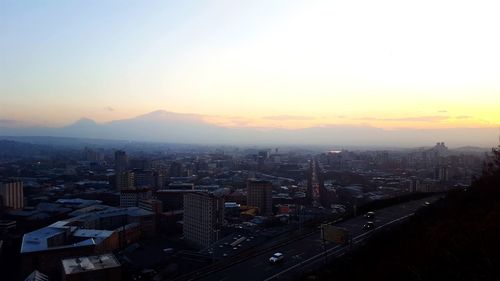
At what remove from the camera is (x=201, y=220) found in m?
12.1

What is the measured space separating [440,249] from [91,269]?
5593 mm

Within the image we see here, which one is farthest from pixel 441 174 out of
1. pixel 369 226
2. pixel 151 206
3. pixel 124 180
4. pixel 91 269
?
pixel 91 269

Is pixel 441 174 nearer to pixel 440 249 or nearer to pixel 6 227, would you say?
pixel 6 227

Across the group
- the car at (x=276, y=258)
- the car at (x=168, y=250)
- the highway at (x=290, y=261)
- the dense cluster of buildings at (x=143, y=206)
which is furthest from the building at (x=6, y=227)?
the car at (x=276, y=258)

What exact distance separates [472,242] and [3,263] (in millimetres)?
11289

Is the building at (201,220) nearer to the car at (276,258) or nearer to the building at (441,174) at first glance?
the car at (276,258)

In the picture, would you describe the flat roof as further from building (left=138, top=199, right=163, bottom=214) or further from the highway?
building (left=138, top=199, right=163, bottom=214)

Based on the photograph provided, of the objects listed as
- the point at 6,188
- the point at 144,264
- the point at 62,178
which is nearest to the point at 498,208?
the point at 144,264

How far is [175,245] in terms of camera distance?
41.2ft

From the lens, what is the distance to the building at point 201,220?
11.8m

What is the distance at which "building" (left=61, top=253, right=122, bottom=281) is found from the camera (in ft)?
23.8

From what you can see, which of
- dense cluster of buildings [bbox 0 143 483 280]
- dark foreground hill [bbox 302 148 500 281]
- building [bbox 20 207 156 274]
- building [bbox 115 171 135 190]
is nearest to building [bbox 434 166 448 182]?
dense cluster of buildings [bbox 0 143 483 280]

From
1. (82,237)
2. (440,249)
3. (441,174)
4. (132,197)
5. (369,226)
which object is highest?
(440,249)

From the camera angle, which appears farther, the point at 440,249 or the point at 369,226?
the point at 369,226
